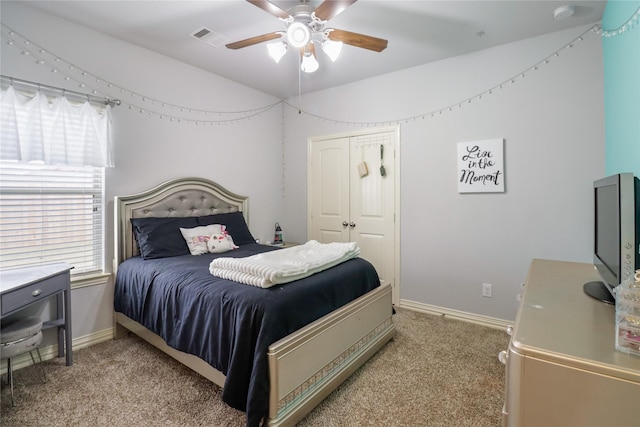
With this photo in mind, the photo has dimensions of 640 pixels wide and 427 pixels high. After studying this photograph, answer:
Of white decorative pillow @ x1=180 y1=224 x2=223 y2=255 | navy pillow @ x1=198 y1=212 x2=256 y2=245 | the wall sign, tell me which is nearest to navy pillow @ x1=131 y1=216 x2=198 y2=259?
white decorative pillow @ x1=180 y1=224 x2=223 y2=255

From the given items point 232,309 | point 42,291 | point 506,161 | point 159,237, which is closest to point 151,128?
point 159,237

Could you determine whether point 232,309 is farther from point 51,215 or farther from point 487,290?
point 487,290

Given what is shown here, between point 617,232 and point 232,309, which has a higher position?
point 617,232

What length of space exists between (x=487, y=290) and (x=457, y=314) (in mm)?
394

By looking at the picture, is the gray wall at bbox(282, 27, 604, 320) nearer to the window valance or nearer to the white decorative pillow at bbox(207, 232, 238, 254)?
the white decorative pillow at bbox(207, 232, 238, 254)

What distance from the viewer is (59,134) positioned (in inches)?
90.4

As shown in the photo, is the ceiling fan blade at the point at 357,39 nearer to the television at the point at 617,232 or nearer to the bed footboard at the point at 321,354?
the television at the point at 617,232

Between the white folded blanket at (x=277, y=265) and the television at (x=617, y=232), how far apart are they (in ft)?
4.68

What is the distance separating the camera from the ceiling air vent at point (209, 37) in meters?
2.56

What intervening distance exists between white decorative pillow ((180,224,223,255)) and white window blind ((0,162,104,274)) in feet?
2.28

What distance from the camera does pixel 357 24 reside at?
2.46 metres

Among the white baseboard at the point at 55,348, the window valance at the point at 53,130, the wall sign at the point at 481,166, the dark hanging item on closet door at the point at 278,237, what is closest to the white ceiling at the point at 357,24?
the window valance at the point at 53,130

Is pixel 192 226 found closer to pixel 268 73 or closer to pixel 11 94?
pixel 11 94

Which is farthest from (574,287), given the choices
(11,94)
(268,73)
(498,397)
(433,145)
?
(11,94)
